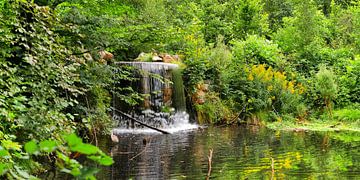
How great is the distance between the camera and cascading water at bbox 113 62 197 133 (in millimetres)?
12078

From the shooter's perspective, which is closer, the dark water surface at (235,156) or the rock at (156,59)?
the dark water surface at (235,156)

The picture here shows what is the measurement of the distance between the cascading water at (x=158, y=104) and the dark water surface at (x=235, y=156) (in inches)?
72.5

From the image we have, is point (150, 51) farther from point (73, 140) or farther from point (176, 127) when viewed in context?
point (73, 140)

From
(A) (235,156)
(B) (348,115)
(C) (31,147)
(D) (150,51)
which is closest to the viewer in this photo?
(C) (31,147)

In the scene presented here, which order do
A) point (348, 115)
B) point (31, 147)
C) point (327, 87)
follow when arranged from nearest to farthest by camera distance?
point (31, 147), point (348, 115), point (327, 87)

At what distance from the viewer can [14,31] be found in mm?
5160

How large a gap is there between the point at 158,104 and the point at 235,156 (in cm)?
582

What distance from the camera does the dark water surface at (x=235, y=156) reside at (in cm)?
549

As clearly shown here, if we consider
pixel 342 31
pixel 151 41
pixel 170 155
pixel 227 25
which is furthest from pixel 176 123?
pixel 342 31

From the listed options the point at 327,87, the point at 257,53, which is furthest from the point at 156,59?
the point at 327,87

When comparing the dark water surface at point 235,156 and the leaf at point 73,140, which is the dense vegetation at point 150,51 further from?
the dark water surface at point 235,156

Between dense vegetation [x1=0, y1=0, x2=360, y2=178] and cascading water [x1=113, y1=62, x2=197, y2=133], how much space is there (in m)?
0.57

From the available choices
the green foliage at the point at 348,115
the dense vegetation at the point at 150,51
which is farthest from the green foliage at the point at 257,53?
the green foliage at the point at 348,115

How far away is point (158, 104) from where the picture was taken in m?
12.6
